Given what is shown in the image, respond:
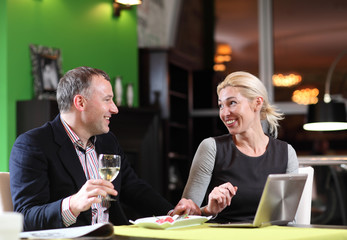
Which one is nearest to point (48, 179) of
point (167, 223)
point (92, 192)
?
point (92, 192)

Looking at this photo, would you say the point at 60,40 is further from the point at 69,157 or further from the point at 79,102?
the point at 69,157

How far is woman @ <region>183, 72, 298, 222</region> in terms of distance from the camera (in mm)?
2891

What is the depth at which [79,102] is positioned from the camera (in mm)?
2820

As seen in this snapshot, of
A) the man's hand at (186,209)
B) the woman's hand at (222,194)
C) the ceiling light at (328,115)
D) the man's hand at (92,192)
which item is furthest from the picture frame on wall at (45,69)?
the man's hand at (92,192)

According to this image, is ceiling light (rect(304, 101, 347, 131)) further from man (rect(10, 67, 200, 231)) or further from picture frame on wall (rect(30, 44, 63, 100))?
man (rect(10, 67, 200, 231))

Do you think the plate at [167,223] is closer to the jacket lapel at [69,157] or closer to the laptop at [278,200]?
the laptop at [278,200]

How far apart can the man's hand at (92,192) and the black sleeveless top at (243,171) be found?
0.88m

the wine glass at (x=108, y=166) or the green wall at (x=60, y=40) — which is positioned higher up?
the green wall at (x=60, y=40)

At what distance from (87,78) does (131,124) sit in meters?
3.70

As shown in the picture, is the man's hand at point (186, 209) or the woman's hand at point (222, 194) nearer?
the woman's hand at point (222, 194)

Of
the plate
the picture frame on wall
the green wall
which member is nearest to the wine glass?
the plate

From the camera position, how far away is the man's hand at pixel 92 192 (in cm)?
212

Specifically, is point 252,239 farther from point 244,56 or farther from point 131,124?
point 244,56

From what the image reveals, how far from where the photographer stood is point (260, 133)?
121 inches
